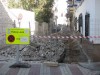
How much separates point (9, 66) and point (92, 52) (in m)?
4.74

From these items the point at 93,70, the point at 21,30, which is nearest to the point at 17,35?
the point at 21,30

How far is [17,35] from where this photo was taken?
1391 cm

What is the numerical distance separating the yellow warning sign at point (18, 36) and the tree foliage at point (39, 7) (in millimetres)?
28146

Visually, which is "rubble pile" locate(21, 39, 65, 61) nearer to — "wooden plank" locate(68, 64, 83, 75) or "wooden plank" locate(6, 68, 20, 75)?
"wooden plank" locate(68, 64, 83, 75)

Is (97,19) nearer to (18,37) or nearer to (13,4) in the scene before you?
(18,37)

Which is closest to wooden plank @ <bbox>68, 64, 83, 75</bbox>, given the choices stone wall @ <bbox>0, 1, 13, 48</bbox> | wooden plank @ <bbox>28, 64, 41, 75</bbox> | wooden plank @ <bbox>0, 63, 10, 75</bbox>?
wooden plank @ <bbox>28, 64, 41, 75</bbox>

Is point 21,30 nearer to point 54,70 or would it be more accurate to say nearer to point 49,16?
point 54,70

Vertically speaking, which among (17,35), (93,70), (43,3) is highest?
(43,3)

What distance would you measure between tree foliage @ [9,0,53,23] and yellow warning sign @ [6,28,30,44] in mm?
28146

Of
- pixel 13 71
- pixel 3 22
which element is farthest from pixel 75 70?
pixel 3 22

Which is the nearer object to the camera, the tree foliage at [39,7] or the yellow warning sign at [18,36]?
the yellow warning sign at [18,36]

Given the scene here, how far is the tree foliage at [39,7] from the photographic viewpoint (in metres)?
42.4


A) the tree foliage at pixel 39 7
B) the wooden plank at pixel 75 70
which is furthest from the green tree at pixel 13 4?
the wooden plank at pixel 75 70

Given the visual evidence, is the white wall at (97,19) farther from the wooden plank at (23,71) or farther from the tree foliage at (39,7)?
the tree foliage at (39,7)
